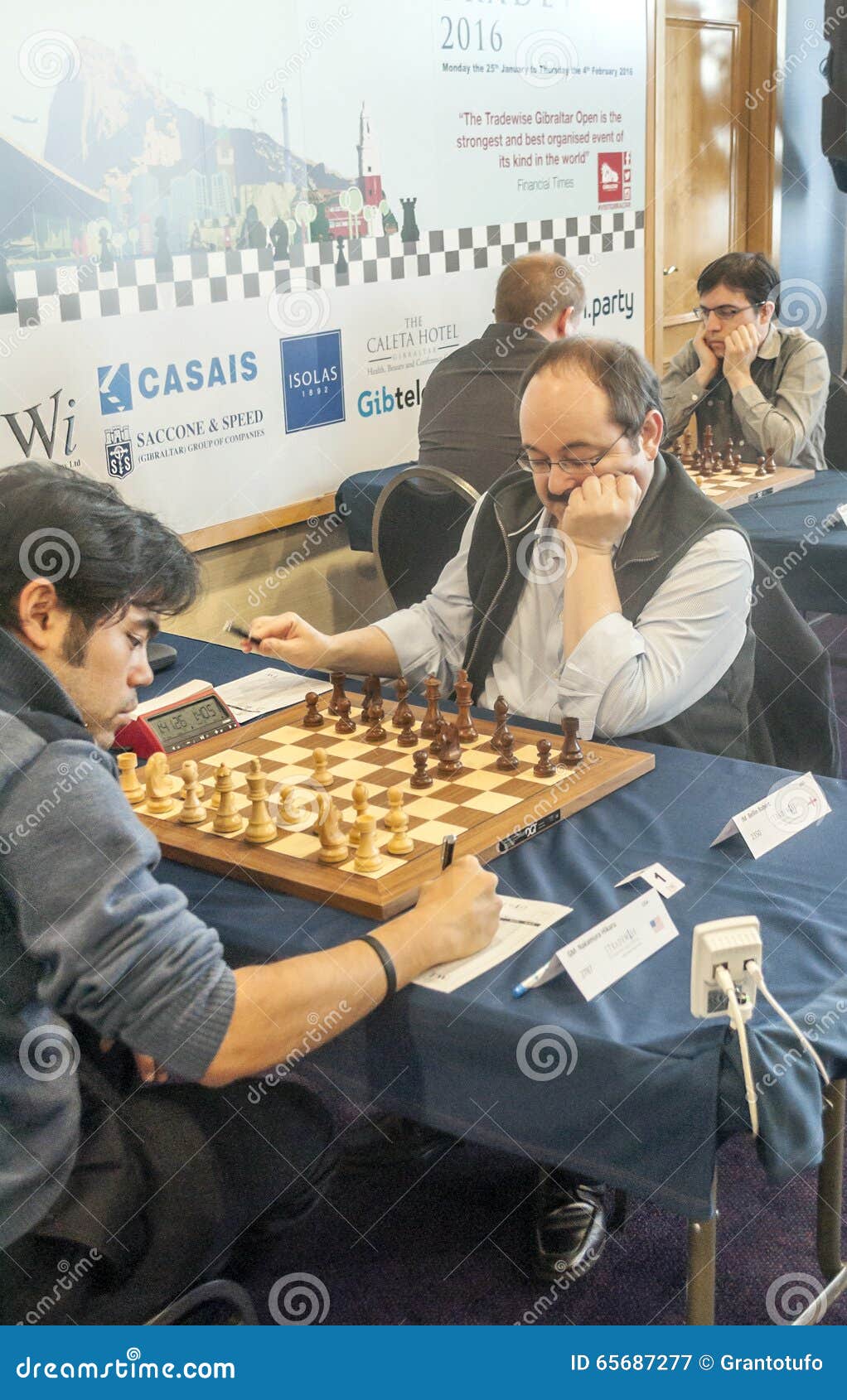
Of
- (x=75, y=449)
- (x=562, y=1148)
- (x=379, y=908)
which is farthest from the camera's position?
(x=75, y=449)

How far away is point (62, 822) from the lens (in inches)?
46.3

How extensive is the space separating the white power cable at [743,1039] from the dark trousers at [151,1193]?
0.56 meters

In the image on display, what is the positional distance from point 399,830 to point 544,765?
28cm

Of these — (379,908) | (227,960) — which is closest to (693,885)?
(379,908)

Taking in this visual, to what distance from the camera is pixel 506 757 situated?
1.83 meters

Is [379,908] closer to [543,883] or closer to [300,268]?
[543,883]

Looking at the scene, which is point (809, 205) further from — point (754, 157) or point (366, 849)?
point (366, 849)

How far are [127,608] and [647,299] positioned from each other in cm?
421

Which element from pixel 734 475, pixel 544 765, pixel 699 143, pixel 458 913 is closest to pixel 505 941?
pixel 458 913

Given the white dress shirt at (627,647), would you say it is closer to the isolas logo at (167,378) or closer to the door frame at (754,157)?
the isolas logo at (167,378)

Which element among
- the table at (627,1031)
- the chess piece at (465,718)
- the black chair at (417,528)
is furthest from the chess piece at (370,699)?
the black chair at (417,528)

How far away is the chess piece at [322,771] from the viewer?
1.79 m

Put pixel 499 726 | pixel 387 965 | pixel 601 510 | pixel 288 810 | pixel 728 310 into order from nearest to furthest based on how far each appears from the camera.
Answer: pixel 387 965 → pixel 288 810 → pixel 499 726 → pixel 601 510 → pixel 728 310

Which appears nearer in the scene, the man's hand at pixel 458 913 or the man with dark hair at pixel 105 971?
the man with dark hair at pixel 105 971
